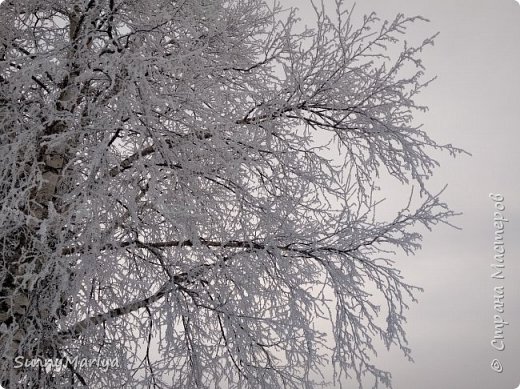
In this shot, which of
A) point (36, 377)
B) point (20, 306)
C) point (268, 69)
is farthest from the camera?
point (268, 69)

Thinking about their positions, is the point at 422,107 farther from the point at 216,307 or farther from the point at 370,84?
the point at 216,307

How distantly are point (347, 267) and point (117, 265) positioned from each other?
2237 mm

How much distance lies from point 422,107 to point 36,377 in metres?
4.84

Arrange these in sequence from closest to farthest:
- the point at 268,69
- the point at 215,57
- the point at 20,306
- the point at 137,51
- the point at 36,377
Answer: the point at 137,51 → the point at 36,377 → the point at 20,306 → the point at 215,57 → the point at 268,69

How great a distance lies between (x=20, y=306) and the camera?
5.54 meters

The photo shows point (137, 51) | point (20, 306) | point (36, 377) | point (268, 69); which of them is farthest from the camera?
point (268, 69)

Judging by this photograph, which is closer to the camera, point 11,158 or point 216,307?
point 11,158

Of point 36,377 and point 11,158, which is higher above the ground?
point 11,158

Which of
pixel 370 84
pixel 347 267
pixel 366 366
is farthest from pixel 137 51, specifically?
pixel 366 366

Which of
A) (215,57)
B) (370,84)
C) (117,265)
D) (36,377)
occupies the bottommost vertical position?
(36,377)

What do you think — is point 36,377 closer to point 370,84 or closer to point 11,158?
point 11,158

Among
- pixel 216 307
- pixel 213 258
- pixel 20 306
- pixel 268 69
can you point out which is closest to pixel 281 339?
pixel 216 307

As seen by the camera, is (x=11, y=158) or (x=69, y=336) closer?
(x=11, y=158)

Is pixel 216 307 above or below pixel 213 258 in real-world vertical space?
below
